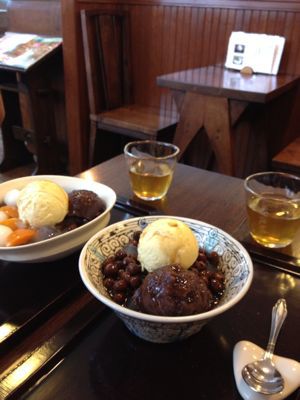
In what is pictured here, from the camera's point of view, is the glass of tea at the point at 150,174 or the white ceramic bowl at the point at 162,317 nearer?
the white ceramic bowl at the point at 162,317

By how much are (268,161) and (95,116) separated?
1069 millimetres

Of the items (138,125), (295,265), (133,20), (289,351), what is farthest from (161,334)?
(133,20)

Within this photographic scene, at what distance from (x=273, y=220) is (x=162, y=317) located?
0.39 metres

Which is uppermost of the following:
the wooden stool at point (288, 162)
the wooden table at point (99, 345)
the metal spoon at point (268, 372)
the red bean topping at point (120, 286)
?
the red bean topping at point (120, 286)

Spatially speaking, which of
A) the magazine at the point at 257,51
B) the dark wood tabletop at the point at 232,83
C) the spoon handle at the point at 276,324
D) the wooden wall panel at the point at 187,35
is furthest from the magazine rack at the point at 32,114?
the spoon handle at the point at 276,324

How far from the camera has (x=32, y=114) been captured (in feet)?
7.55

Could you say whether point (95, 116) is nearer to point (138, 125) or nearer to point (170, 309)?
point (138, 125)

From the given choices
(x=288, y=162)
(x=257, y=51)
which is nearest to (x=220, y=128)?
(x=288, y=162)

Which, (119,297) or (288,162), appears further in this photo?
(288,162)

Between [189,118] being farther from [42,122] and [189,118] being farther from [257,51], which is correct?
[42,122]

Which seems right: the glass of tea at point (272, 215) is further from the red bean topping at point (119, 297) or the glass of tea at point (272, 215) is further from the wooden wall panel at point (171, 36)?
the wooden wall panel at point (171, 36)

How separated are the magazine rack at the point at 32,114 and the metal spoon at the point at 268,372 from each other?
2.04 m

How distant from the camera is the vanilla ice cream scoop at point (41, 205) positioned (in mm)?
627

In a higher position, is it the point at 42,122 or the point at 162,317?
the point at 162,317
